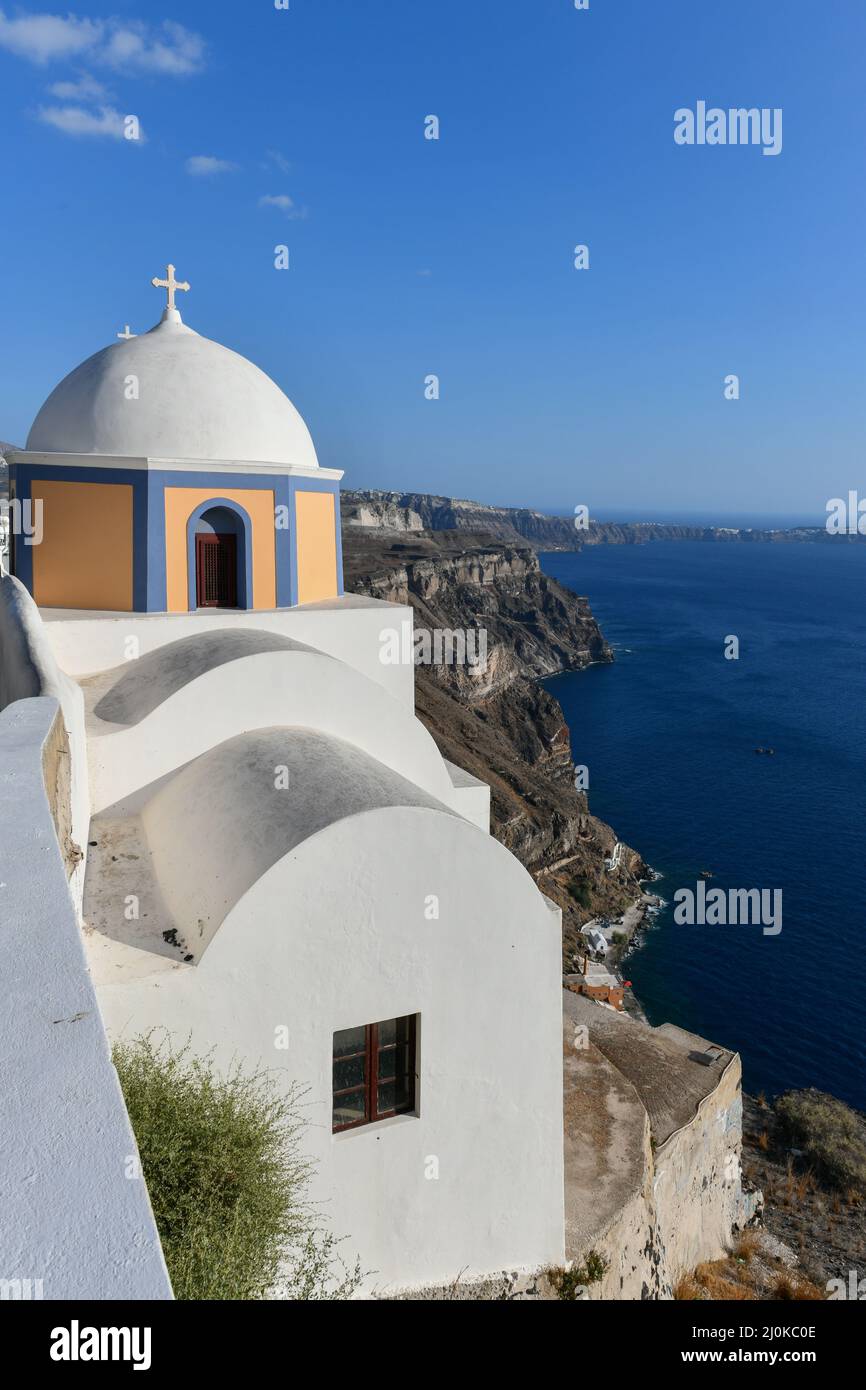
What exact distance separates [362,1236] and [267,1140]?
173 centimetres

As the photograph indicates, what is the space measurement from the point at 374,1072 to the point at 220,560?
6507 mm

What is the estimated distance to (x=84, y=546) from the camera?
1038cm

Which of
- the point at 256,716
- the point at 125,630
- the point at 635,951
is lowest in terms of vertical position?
the point at 635,951

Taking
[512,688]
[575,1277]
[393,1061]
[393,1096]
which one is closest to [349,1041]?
[393,1061]

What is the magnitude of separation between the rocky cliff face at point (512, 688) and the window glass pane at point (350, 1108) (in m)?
28.8

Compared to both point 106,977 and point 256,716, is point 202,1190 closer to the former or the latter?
point 106,977

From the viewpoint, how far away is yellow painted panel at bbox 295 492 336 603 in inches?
443

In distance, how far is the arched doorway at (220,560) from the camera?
1063 cm

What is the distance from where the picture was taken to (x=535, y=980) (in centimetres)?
697

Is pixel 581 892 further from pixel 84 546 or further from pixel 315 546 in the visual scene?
pixel 84 546

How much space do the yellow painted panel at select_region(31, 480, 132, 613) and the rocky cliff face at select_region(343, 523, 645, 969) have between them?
2746 cm

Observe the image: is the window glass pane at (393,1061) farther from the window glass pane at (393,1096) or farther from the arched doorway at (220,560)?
the arched doorway at (220,560)

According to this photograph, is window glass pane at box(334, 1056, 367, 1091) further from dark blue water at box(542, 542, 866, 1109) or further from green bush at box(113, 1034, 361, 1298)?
dark blue water at box(542, 542, 866, 1109)
